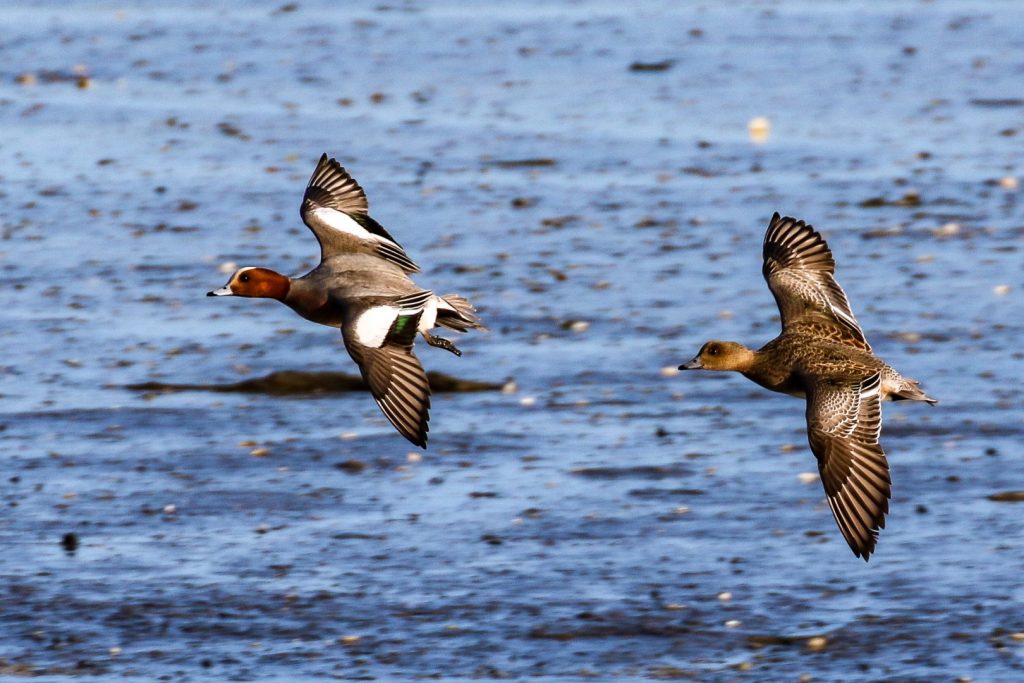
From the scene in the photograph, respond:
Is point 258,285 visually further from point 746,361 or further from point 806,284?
point 806,284

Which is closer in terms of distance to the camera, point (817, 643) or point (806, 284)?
point (806, 284)

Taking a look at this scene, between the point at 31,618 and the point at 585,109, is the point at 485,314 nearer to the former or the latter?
the point at 31,618

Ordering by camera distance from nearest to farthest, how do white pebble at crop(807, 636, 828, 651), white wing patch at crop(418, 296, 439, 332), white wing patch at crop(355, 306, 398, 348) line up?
white wing patch at crop(355, 306, 398, 348) < white wing patch at crop(418, 296, 439, 332) < white pebble at crop(807, 636, 828, 651)

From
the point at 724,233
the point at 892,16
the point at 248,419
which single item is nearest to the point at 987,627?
the point at 248,419

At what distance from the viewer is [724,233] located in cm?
1700

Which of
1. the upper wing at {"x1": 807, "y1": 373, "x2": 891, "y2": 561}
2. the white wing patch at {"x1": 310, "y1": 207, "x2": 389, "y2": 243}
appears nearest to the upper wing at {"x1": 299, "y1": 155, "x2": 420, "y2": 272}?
the white wing patch at {"x1": 310, "y1": 207, "x2": 389, "y2": 243}

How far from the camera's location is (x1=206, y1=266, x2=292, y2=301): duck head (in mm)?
8180

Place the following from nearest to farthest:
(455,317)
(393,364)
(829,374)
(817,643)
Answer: (393,364) → (829,374) → (455,317) → (817,643)

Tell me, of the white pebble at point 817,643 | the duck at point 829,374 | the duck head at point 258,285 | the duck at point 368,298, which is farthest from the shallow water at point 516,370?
the duck head at point 258,285

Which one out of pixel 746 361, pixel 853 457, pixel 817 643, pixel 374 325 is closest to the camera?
pixel 374 325

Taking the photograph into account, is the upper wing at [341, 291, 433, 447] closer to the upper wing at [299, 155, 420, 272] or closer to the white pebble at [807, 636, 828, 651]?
the upper wing at [299, 155, 420, 272]

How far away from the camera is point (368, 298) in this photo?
7.84m

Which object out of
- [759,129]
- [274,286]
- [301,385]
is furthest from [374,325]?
[759,129]

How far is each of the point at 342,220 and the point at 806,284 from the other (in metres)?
1.89
